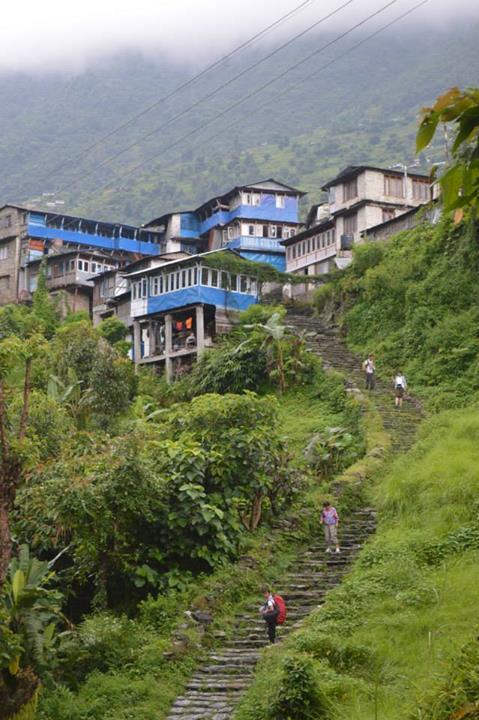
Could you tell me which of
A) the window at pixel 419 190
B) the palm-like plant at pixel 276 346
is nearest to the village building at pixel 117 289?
the palm-like plant at pixel 276 346

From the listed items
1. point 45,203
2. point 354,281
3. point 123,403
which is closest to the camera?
point 123,403

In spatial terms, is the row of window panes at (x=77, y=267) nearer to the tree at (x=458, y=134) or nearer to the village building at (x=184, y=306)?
the village building at (x=184, y=306)

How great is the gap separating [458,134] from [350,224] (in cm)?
4434

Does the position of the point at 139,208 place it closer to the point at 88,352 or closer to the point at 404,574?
the point at 88,352

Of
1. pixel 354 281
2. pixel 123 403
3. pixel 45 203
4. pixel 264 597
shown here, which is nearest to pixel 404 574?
pixel 264 597

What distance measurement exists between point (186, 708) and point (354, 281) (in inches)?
1112

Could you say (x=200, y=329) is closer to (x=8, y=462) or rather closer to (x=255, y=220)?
(x=255, y=220)

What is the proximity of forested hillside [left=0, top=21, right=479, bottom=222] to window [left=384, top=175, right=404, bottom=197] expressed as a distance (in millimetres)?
51508

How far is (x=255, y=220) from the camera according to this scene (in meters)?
56.8

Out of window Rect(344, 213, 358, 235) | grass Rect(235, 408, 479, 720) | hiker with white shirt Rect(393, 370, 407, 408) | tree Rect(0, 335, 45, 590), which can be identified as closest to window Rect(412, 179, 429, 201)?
window Rect(344, 213, 358, 235)

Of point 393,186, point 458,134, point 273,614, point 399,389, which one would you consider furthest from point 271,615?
point 393,186

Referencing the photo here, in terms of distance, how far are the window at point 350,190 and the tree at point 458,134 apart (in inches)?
1799

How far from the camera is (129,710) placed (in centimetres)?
1256

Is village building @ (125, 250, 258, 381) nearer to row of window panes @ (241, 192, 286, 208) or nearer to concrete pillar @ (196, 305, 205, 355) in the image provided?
concrete pillar @ (196, 305, 205, 355)
